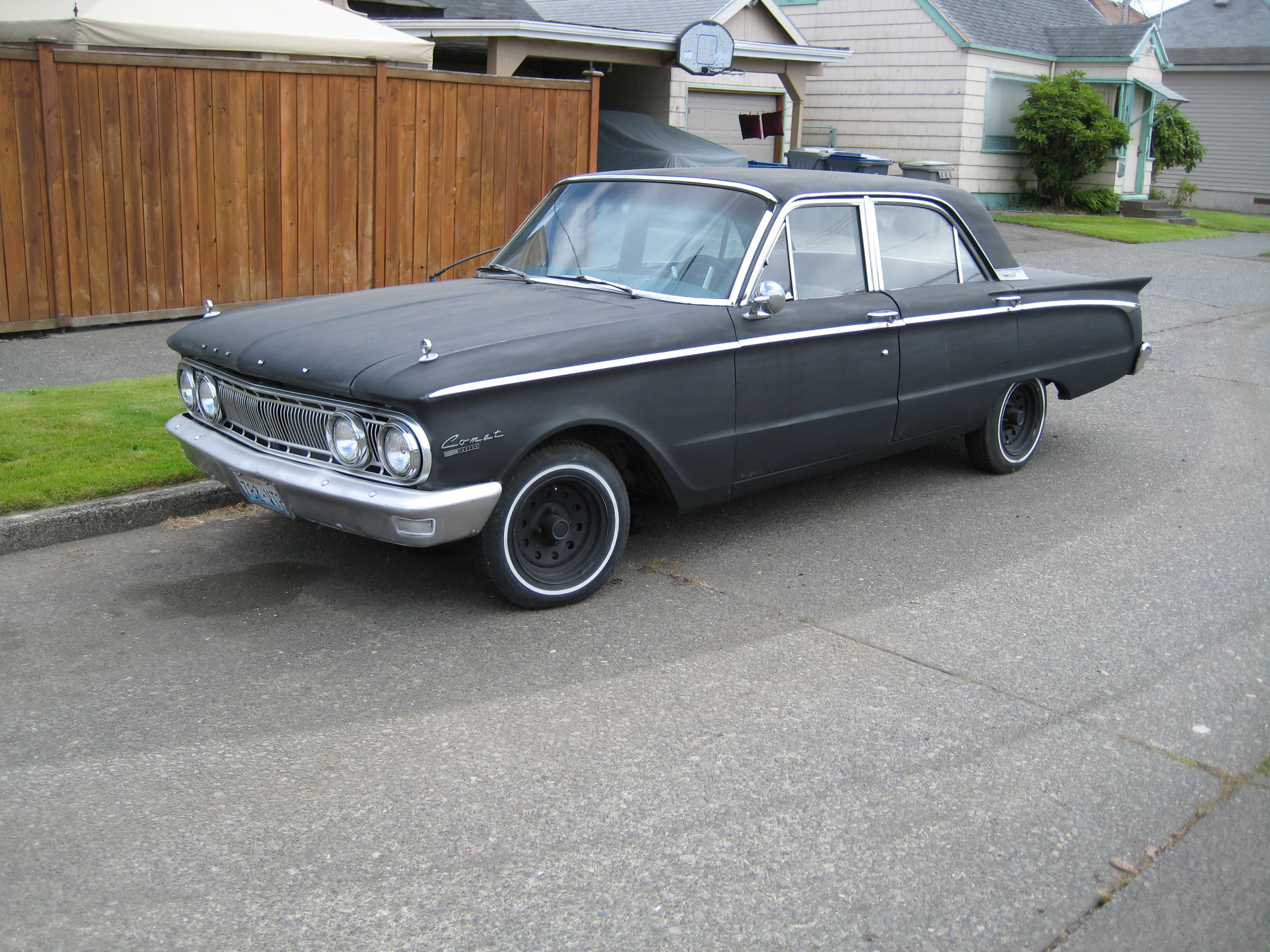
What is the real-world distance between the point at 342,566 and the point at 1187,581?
3738mm

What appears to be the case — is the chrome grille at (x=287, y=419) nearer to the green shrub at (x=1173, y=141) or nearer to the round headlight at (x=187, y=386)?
the round headlight at (x=187, y=386)

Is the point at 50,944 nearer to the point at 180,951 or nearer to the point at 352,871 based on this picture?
the point at 180,951

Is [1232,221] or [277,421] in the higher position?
[277,421]

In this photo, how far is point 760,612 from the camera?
5.01 m

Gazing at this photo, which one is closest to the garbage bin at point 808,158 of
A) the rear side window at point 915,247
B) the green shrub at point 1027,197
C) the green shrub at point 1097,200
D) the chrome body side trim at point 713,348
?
the green shrub at point 1027,197

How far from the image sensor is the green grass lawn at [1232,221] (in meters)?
26.3

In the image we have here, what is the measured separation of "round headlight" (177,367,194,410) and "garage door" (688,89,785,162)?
48.8 feet

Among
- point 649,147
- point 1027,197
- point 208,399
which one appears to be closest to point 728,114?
point 649,147

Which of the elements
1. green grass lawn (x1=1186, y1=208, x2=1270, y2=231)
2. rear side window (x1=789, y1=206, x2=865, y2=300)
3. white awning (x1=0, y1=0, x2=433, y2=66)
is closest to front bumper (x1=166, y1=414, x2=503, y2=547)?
rear side window (x1=789, y1=206, x2=865, y2=300)

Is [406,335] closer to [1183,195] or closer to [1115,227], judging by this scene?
[1115,227]

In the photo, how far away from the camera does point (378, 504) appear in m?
4.37

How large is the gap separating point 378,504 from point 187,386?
62.8 inches

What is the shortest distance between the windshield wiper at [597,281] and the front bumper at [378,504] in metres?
1.33

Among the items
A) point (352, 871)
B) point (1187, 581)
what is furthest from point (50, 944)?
point (1187, 581)
